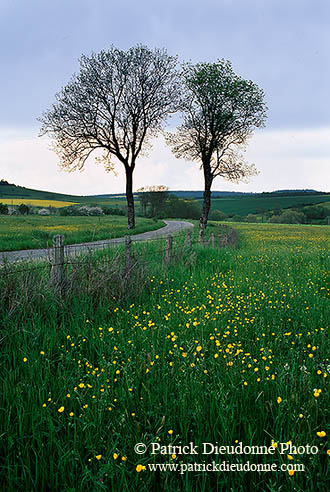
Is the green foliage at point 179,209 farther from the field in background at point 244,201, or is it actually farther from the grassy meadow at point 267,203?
the grassy meadow at point 267,203

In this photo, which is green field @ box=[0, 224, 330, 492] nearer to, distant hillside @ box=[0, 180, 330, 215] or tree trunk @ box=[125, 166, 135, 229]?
tree trunk @ box=[125, 166, 135, 229]

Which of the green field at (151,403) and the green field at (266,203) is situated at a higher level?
the green field at (266,203)

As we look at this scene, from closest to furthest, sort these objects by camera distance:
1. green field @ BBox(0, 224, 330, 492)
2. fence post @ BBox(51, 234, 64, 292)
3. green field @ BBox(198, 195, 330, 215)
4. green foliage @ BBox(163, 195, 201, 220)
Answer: green field @ BBox(0, 224, 330, 492) → fence post @ BBox(51, 234, 64, 292) → green foliage @ BBox(163, 195, 201, 220) → green field @ BBox(198, 195, 330, 215)

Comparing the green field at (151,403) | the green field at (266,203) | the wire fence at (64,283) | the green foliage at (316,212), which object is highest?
the green field at (266,203)

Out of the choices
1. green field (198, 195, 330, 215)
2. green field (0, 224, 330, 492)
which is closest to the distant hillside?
green field (198, 195, 330, 215)

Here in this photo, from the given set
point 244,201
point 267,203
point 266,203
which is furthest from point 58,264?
point 244,201

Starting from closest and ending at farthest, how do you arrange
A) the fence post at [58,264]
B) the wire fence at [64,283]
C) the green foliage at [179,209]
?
1. the wire fence at [64,283]
2. the fence post at [58,264]
3. the green foliage at [179,209]

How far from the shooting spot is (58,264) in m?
6.32

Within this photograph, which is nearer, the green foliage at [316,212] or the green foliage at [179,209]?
the green foliage at [316,212]

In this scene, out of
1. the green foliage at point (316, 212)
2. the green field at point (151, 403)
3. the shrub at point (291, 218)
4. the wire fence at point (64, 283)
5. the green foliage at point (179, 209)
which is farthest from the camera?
the green foliage at point (179, 209)

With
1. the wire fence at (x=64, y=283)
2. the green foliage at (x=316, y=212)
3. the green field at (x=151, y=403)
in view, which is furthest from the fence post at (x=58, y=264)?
the green foliage at (x=316, y=212)

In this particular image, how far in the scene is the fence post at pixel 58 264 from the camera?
624 centimetres

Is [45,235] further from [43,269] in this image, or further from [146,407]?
[146,407]

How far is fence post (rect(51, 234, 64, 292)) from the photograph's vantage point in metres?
6.24
